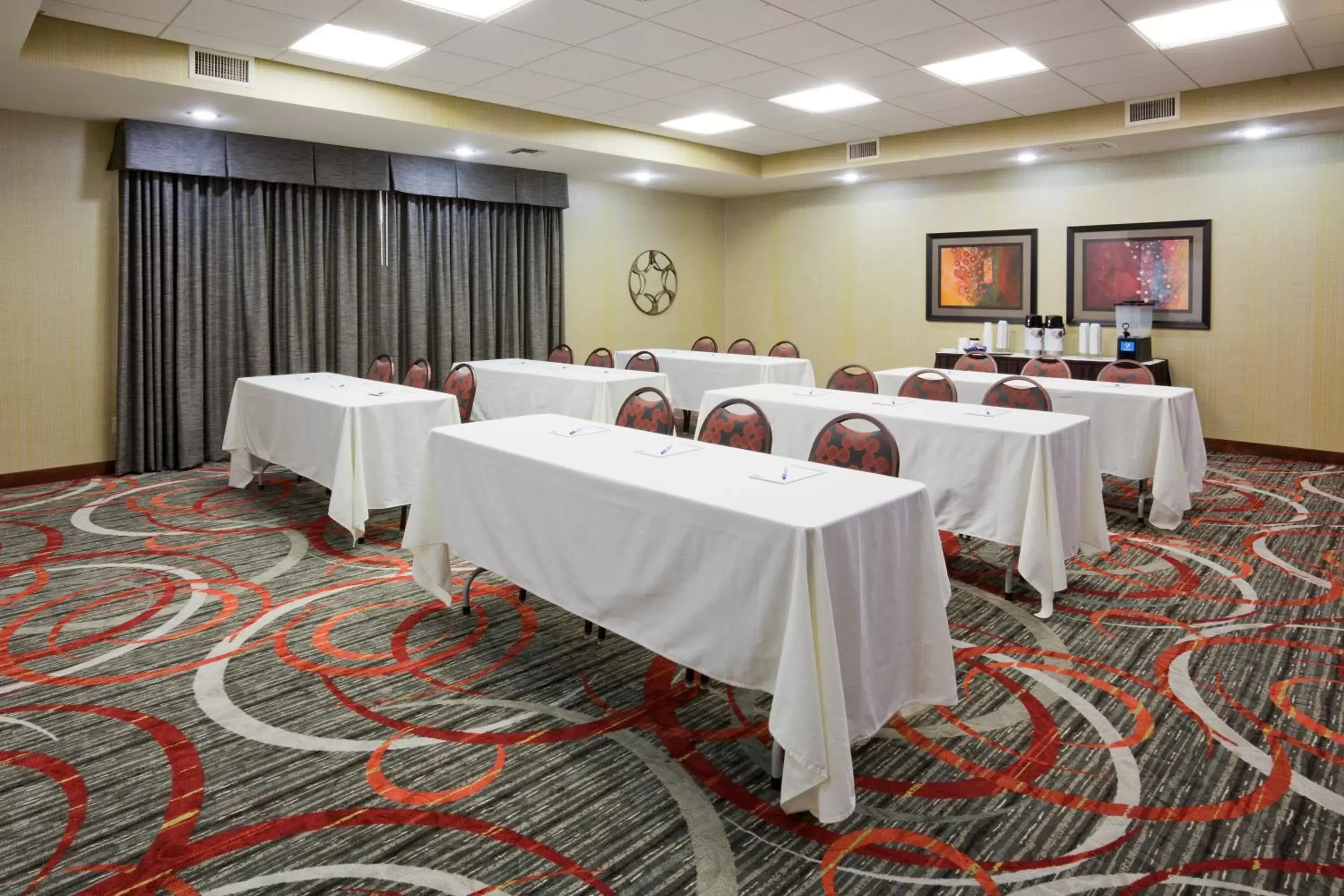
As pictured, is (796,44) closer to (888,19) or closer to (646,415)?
(888,19)

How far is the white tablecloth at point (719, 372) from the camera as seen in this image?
24.8ft

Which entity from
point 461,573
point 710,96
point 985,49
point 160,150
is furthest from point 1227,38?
point 160,150

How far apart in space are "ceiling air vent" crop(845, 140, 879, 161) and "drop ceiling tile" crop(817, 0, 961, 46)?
3.38 metres

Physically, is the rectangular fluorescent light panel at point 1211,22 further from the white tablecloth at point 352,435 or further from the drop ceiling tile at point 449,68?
the white tablecloth at point 352,435

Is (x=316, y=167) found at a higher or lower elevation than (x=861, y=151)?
lower

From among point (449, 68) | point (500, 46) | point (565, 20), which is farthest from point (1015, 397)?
point (449, 68)

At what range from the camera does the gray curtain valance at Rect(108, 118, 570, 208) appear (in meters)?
6.62

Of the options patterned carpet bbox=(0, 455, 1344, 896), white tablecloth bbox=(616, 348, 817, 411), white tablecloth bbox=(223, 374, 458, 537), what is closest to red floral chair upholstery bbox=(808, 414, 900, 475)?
patterned carpet bbox=(0, 455, 1344, 896)

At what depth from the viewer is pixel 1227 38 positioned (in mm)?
5352

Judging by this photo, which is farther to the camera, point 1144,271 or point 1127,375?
point 1144,271

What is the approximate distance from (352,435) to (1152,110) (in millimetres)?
6310

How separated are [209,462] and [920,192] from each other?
743 cm

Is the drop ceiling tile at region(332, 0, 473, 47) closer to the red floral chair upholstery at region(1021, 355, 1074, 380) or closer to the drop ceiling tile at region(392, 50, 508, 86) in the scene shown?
the drop ceiling tile at region(392, 50, 508, 86)

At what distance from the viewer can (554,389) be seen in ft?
21.7
